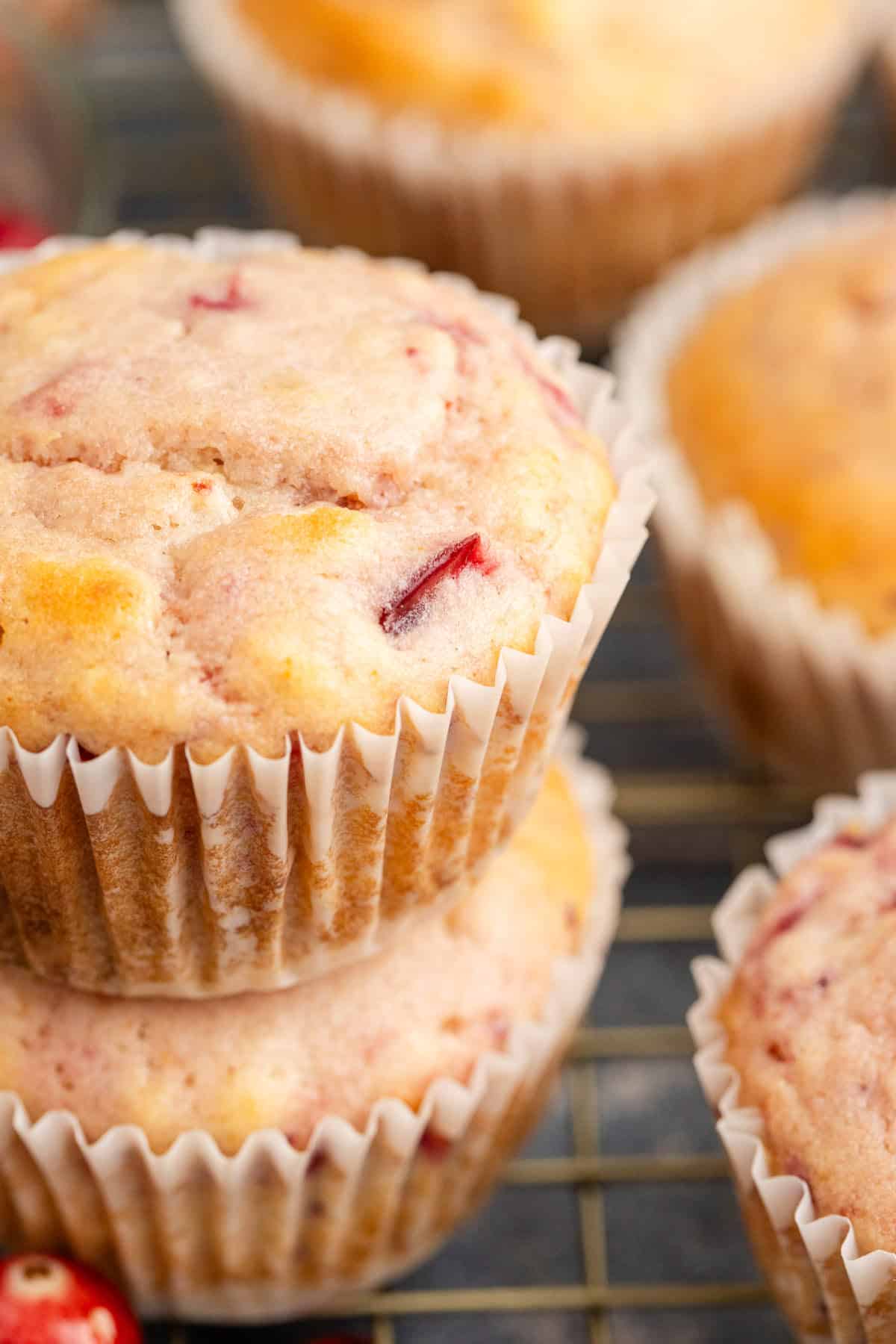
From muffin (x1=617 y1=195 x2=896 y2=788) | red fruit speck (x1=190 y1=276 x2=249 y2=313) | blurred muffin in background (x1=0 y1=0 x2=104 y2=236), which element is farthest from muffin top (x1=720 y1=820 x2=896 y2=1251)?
blurred muffin in background (x1=0 y1=0 x2=104 y2=236)

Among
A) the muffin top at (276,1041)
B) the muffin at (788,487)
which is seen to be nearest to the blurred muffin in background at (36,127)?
the muffin at (788,487)

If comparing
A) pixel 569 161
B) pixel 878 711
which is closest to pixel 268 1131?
pixel 878 711

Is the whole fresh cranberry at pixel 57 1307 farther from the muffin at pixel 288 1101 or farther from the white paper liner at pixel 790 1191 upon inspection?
the white paper liner at pixel 790 1191

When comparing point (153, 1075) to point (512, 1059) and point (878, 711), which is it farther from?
point (878, 711)

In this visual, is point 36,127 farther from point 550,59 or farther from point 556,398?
point 556,398

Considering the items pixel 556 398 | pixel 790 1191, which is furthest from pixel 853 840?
pixel 556 398
